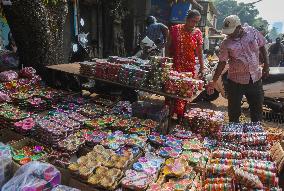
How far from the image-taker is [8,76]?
5.49 m

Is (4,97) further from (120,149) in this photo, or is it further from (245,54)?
(245,54)

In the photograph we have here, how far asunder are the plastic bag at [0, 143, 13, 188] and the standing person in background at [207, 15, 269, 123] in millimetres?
2962

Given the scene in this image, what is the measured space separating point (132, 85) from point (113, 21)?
630cm

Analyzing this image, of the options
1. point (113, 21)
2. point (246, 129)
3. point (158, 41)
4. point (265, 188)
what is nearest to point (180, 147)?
point (246, 129)

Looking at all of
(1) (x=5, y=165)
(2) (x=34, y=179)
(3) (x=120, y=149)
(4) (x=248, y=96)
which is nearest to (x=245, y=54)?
(4) (x=248, y=96)

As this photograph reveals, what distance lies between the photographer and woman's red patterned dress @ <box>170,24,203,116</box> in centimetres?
530

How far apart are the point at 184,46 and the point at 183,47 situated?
3cm

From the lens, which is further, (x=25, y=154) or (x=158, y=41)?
(x=158, y=41)

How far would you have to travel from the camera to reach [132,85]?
4.70 meters

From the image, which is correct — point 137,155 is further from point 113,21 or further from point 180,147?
point 113,21

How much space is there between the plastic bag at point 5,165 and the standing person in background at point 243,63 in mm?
2962

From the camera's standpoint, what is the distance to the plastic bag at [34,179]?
2711 mm

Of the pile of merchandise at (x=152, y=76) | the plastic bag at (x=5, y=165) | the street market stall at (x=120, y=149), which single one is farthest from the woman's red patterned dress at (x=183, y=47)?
the plastic bag at (x=5, y=165)

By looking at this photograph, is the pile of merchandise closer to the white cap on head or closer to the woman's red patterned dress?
the woman's red patterned dress
